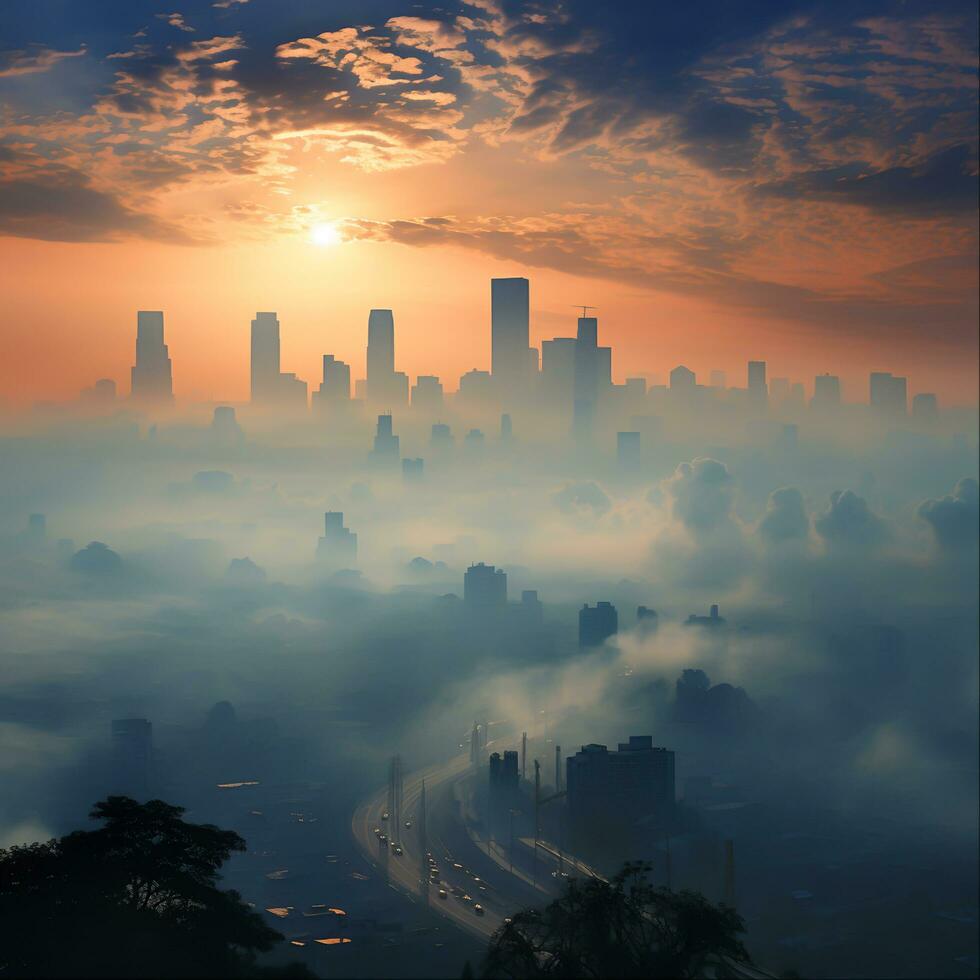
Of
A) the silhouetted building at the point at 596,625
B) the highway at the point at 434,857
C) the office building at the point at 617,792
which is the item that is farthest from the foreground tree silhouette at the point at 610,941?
the silhouetted building at the point at 596,625

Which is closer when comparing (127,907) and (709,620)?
(127,907)

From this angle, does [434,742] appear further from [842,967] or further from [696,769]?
[842,967]

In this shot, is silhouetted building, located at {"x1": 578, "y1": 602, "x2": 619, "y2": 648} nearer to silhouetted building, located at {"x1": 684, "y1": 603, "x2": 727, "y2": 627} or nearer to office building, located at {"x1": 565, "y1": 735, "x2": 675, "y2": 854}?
silhouetted building, located at {"x1": 684, "y1": 603, "x2": 727, "y2": 627}

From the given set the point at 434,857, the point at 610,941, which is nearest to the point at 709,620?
the point at 434,857

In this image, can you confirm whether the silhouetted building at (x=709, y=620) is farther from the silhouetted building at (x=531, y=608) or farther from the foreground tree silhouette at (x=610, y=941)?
the foreground tree silhouette at (x=610, y=941)

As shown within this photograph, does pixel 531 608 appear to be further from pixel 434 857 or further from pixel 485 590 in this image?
pixel 434 857
